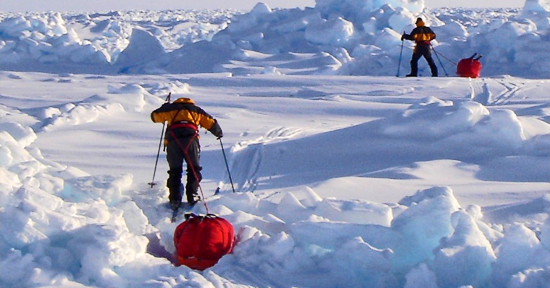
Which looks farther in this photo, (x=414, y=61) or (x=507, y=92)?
(x=414, y=61)

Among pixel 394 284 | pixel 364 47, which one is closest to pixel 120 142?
pixel 394 284

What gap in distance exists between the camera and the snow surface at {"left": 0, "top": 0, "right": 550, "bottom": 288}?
3.18 m

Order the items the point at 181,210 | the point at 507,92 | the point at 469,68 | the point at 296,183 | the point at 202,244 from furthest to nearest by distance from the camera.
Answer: the point at 469,68, the point at 507,92, the point at 296,183, the point at 181,210, the point at 202,244

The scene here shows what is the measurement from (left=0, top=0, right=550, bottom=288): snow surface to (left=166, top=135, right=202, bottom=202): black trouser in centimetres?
17

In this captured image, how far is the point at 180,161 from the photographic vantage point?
15.4 ft

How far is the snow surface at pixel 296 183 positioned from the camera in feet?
10.4

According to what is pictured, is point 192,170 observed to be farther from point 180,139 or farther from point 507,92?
point 507,92

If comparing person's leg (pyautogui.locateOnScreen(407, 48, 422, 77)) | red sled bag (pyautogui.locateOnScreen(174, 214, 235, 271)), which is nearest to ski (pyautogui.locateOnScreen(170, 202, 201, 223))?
red sled bag (pyautogui.locateOnScreen(174, 214, 235, 271))

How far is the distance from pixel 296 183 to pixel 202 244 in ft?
7.19

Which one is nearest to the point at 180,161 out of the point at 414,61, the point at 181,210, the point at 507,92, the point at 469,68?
the point at 181,210

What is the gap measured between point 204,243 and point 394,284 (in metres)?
1.03

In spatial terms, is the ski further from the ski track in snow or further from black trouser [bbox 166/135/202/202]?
the ski track in snow

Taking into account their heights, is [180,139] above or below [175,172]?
above

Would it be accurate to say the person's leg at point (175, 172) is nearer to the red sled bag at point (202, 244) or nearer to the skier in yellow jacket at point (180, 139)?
the skier in yellow jacket at point (180, 139)
